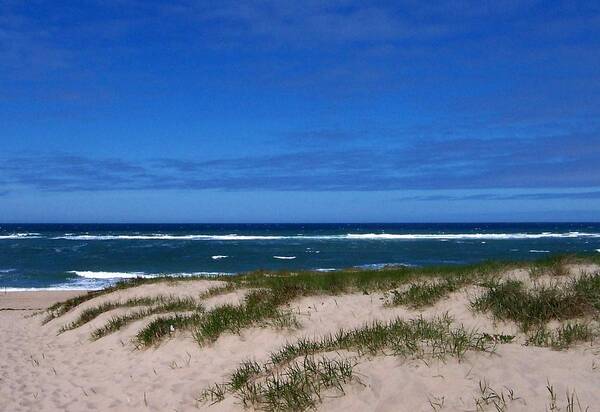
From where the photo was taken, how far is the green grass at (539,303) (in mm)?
8133

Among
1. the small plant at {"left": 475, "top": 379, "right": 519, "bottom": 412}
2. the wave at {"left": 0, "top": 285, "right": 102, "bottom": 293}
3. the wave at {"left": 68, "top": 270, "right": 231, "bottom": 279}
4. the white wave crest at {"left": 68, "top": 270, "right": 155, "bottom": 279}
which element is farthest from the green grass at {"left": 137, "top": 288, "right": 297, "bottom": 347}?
the white wave crest at {"left": 68, "top": 270, "right": 155, "bottom": 279}

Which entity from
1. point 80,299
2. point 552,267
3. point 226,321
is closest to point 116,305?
point 80,299

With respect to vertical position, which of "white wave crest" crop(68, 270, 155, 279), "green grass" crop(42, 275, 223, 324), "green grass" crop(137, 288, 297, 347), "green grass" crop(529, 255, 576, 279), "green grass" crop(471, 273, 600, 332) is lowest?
"white wave crest" crop(68, 270, 155, 279)

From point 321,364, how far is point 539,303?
4076mm

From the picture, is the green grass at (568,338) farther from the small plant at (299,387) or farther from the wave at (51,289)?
the wave at (51,289)

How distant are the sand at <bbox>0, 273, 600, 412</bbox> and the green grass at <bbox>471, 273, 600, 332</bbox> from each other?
258mm

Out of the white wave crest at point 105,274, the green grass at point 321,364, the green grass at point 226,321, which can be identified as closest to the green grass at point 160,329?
the green grass at point 226,321

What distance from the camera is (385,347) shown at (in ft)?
21.7

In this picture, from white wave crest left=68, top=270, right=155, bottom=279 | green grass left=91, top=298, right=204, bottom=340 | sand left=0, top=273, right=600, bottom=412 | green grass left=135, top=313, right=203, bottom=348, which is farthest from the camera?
white wave crest left=68, top=270, right=155, bottom=279

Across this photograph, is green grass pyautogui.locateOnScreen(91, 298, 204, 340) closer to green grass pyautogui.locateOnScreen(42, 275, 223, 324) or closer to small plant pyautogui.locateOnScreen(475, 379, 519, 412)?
green grass pyautogui.locateOnScreen(42, 275, 223, 324)

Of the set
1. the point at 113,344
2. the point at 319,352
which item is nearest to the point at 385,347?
the point at 319,352

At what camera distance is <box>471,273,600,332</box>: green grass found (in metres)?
8.13

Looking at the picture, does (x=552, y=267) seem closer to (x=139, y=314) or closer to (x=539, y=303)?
(x=539, y=303)

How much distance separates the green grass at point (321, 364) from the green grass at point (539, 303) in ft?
6.16
